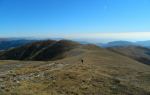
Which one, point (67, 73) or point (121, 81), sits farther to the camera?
point (67, 73)

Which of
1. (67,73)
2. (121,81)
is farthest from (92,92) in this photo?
(67,73)

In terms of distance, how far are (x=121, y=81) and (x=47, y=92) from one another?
9.05m

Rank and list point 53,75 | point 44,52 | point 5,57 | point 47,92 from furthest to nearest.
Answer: point 5,57, point 44,52, point 53,75, point 47,92

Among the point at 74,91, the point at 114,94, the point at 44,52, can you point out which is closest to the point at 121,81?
the point at 114,94

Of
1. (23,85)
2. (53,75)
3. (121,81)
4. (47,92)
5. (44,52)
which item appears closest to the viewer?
(47,92)

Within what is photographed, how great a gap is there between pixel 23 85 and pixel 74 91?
5.16 metres

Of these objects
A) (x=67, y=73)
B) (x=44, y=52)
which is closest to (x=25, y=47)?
(x=44, y=52)

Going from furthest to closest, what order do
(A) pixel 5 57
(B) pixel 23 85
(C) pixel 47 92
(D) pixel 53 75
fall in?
(A) pixel 5 57, (D) pixel 53 75, (B) pixel 23 85, (C) pixel 47 92

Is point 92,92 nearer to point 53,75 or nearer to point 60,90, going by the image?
point 60,90

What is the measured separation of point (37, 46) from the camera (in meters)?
155

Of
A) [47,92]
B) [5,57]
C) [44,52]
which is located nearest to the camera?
[47,92]

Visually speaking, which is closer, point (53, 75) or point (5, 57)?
point (53, 75)

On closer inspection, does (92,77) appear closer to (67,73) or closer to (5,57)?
(67,73)

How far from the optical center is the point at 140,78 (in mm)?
27234
